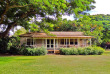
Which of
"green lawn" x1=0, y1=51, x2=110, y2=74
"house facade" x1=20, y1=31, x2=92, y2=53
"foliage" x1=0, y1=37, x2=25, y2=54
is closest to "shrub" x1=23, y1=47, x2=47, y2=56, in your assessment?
"foliage" x1=0, y1=37, x2=25, y2=54

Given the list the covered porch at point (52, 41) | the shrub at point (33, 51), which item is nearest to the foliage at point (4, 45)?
the shrub at point (33, 51)

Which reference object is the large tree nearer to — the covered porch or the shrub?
the shrub

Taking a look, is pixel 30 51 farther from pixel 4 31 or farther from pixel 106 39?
pixel 106 39

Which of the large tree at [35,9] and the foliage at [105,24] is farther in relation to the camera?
the foliage at [105,24]

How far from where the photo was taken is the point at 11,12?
19.9 meters

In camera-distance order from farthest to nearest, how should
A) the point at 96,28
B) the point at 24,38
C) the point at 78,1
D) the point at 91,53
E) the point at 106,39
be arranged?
1. the point at 106,39
2. the point at 96,28
3. the point at 24,38
4. the point at 91,53
5. the point at 78,1

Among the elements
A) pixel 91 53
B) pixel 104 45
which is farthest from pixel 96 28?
pixel 91 53

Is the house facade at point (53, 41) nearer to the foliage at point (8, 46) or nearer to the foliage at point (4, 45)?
the foliage at point (8, 46)

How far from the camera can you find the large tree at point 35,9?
48.5 ft

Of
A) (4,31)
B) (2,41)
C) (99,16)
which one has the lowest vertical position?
(2,41)

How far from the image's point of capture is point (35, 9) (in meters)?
16.7

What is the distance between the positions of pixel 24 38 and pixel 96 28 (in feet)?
52.5

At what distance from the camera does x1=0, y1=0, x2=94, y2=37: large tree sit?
1477 centimetres

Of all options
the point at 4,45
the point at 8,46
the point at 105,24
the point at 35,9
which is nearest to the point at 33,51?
the point at 8,46
